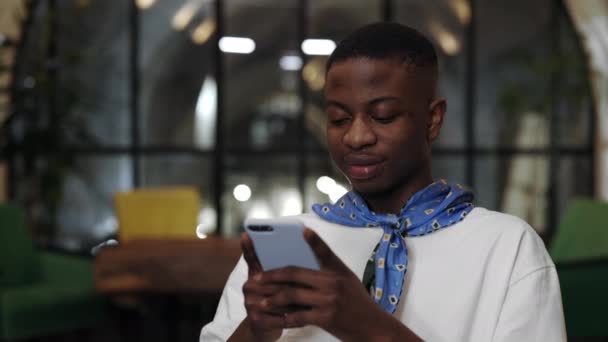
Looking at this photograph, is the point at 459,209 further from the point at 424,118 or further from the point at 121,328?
the point at 121,328

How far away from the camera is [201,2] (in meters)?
7.84

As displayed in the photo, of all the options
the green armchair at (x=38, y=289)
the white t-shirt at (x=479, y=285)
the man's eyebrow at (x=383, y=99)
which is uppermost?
the man's eyebrow at (x=383, y=99)

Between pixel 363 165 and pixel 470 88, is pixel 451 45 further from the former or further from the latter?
pixel 363 165

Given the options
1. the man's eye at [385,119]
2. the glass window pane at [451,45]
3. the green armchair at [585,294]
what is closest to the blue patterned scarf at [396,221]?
the man's eye at [385,119]

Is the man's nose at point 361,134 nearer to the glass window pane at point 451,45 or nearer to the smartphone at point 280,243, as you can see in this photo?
the smartphone at point 280,243

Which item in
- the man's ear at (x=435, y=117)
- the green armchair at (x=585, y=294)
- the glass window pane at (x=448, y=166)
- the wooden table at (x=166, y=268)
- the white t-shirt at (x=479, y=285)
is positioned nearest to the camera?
the white t-shirt at (x=479, y=285)

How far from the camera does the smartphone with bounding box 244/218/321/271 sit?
88 centimetres

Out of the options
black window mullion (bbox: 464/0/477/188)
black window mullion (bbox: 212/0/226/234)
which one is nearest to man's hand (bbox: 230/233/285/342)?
black window mullion (bbox: 212/0/226/234)

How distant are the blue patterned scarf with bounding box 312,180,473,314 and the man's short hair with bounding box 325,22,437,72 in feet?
0.54

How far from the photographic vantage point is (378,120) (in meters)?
1.06

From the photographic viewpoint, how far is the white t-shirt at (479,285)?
0.99m

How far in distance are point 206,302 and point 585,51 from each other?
426cm

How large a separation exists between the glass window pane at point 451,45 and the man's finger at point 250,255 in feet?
23.8

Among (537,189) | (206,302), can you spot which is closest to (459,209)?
(206,302)
